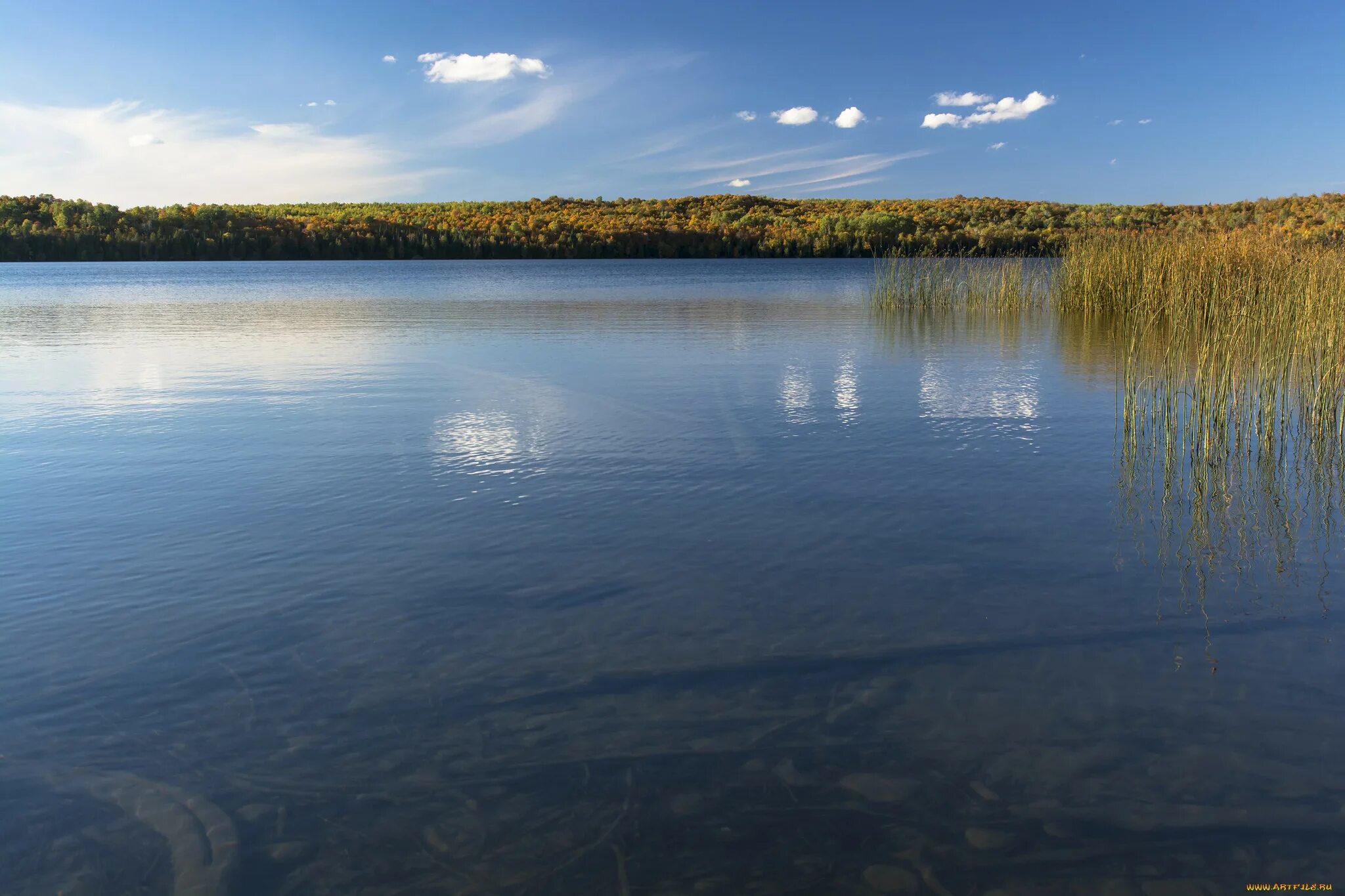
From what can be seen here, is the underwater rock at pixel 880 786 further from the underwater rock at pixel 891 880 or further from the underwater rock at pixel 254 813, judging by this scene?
the underwater rock at pixel 254 813

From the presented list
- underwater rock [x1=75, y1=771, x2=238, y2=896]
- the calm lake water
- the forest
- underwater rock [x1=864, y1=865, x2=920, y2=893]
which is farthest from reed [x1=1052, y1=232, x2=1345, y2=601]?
the forest

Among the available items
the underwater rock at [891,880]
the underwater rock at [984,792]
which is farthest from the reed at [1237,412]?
the underwater rock at [891,880]

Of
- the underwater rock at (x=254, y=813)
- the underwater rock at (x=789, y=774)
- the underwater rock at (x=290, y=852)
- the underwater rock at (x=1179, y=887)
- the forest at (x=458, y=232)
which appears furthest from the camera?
the forest at (x=458, y=232)

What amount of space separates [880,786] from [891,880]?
0.44 m

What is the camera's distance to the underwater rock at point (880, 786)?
10.2ft

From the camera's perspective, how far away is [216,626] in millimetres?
4410

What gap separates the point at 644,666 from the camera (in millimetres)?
4023

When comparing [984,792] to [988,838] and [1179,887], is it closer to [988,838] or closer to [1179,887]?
[988,838]

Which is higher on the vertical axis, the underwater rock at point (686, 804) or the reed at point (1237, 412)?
the reed at point (1237, 412)

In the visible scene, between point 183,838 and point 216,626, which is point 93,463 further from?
point 183,838

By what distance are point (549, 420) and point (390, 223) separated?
276 ft

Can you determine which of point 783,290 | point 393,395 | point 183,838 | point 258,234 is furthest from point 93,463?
point 258,234

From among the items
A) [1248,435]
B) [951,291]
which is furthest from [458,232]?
[1248,435]

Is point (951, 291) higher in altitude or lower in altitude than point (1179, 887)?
higher
